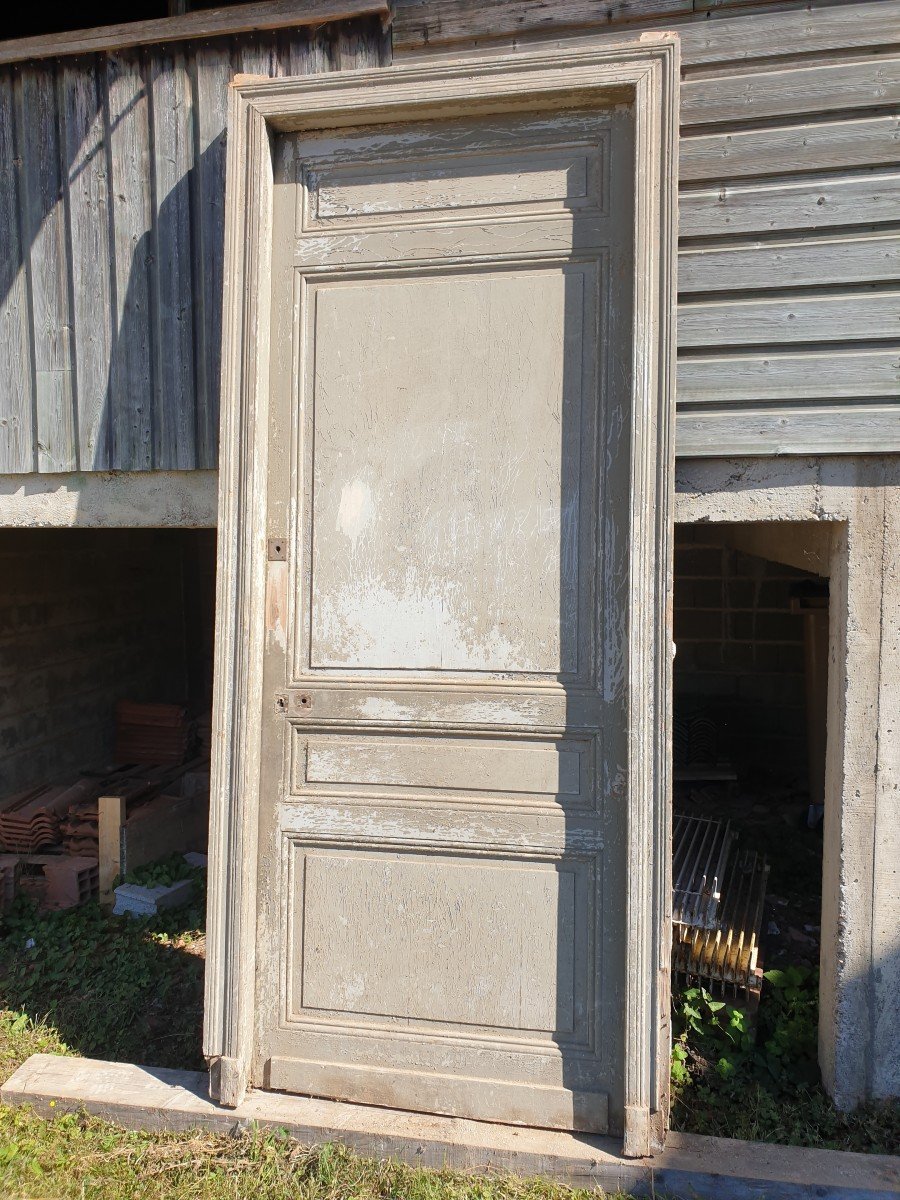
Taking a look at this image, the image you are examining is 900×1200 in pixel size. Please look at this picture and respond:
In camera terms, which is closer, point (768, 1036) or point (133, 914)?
point (768, 1036)

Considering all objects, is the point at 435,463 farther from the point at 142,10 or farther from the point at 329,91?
the point at 142,10

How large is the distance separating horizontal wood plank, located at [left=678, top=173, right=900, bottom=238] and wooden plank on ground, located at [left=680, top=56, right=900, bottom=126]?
0.79ft

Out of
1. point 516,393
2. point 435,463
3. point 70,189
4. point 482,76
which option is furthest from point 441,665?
point 70,189

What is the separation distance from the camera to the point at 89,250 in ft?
11.6

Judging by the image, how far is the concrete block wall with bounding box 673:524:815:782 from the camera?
21.6 ft

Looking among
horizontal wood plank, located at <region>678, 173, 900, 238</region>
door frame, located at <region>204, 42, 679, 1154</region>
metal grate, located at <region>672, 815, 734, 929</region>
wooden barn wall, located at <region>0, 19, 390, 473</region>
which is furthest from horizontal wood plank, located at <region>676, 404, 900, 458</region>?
wooden barn wall, located at <region>0, 19, 390, 473</region>

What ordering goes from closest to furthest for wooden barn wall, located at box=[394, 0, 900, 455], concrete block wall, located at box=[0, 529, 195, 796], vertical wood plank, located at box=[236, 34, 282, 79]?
wooden barn wall, located at box=[394, 0, 900, 455], vertical wood plank, located at box=[236, 34, 282, 79], concrete block wall, located at box=[0, 529, 195, 796]

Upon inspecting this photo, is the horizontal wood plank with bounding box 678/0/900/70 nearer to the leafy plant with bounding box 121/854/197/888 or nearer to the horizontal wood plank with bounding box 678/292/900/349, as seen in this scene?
the horizontal wood plank with bounding box 678/292/900/349

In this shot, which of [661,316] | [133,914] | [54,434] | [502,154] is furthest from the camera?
[133,914]

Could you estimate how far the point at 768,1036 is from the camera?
3.35m

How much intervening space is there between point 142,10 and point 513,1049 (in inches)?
212

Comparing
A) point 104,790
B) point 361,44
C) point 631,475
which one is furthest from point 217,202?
point 104,790

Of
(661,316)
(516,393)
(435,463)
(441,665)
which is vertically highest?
(661,316)

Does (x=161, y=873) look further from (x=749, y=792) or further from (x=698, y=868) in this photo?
(x=749, y=792)
